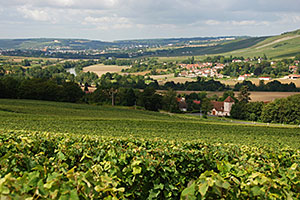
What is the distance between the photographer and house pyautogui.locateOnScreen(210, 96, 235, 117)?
8831cm

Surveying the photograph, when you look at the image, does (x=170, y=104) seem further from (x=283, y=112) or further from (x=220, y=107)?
(x=283, y=112)

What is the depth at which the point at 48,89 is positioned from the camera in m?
72.5

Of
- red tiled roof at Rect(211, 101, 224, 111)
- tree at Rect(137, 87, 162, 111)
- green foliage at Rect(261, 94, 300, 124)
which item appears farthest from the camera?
red tiled roof at Rect(211, 101, 224, 111)

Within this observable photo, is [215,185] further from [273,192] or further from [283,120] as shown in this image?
[283,120]

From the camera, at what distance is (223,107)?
9069 centimetres

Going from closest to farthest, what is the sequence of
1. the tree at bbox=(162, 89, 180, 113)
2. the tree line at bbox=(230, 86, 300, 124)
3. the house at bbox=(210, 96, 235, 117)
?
the tree line at bbox=(230, 86, 300, 124) → the tree at bbox=(162, 89, 180, 113) → the house at bbox=(210, 96, 235, 117)

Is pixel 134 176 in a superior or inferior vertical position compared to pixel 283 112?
superior

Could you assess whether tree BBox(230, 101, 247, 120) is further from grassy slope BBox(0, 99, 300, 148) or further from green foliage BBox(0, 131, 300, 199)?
green foliage BBox(0, 131, 300, 199)

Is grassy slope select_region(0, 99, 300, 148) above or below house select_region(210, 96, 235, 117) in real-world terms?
above

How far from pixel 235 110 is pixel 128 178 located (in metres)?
77.9

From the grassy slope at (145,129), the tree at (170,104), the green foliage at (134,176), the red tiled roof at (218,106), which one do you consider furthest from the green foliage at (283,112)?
the green foliage at (134,176)

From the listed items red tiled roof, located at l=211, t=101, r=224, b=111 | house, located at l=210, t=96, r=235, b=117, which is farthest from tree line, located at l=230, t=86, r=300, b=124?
red tiled roof, located at l=211, t=101, r=224, b=111

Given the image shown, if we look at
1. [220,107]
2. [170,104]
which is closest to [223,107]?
[220,107]

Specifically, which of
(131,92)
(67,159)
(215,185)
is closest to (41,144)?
(67,159)
